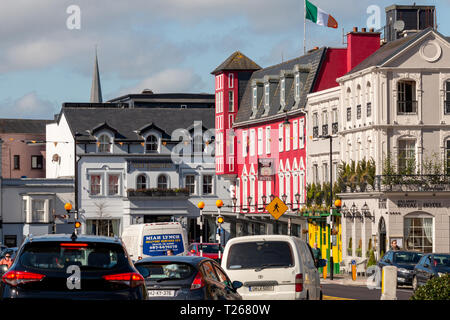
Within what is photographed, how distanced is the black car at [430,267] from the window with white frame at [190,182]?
5906 centimetres

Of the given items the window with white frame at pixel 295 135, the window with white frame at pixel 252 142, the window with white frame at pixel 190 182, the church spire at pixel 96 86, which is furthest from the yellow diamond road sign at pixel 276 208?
the church spire at pixel 96 86

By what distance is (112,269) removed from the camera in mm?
16328

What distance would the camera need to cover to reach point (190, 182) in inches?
3846

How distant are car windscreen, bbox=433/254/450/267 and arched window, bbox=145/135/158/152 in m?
60.7

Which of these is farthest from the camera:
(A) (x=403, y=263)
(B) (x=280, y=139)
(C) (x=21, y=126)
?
(C) (x=21, y=126)

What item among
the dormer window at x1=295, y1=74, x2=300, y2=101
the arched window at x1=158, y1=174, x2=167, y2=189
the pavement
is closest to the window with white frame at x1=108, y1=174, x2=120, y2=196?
the arched window at x1=158, y1=174, x2=167, y2=189

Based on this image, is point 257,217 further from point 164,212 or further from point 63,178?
point 63,178

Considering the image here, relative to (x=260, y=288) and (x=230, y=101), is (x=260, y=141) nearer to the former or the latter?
(x=230, y=101)

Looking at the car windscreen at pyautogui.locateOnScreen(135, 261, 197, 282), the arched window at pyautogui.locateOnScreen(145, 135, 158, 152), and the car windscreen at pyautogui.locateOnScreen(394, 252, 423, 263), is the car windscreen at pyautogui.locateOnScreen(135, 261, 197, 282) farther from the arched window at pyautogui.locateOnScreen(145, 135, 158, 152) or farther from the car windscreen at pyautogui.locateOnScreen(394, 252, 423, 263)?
the arched window at pyautogui.locateOnScreen(145, 135, 158, 152)

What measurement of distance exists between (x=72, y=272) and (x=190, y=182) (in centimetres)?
8175

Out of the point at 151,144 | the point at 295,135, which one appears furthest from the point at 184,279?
the point at 151,144

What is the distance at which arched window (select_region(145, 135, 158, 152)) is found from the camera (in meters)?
97.7
